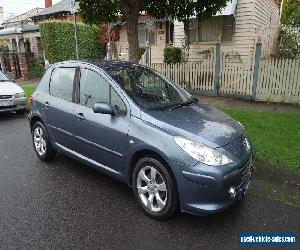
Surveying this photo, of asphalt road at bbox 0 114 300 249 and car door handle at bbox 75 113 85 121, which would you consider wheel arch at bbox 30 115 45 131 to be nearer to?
asphalt road at bbox 0 114 300 249

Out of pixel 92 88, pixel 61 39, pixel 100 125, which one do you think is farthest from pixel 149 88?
pixel 61 39

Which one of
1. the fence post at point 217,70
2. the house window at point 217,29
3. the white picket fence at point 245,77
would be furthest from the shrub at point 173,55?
the fence post at point 217,70

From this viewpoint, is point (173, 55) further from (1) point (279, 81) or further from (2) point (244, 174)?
(2) point (244, 174)

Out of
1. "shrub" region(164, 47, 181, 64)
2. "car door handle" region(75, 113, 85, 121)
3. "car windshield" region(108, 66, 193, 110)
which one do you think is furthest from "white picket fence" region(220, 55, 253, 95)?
"car door handle" region(75, 113, 85, 121)

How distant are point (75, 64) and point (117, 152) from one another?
170 cm

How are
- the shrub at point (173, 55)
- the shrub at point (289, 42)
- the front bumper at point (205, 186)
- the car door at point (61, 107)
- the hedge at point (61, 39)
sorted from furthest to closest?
the hedge at point (61, 39) → the shrub at point (173, 55) → the shrub at point (289, 42) → the car door at point (61, 107) → the front bumper at point (205, 186)

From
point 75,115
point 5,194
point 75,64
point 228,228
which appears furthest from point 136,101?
point 5,194

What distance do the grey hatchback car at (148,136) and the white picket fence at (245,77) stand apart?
5673 mm

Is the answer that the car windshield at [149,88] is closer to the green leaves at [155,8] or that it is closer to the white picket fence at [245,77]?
the green leaves at [155,8]

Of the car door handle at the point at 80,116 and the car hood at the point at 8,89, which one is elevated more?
the car door handle at the point at 80,116

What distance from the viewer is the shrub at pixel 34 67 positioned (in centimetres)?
1850

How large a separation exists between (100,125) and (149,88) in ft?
3.04

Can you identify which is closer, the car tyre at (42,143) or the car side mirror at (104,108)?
the car side mirror at (104,108)

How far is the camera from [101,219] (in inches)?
147
